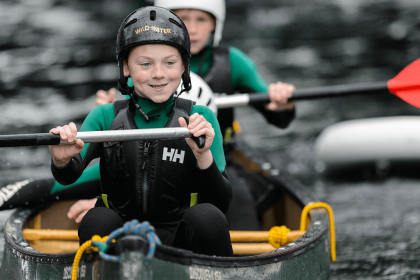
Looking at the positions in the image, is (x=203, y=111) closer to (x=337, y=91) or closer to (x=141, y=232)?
(x=141, y=232)

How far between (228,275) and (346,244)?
276cm

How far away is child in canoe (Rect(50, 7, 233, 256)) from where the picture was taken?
8.07 ft

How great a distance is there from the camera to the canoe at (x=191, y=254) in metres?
2.29

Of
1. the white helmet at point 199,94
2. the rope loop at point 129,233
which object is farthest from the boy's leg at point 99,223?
the white helmet at point 199,94

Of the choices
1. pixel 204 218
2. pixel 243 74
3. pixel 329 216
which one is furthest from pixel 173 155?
pixel 243 74

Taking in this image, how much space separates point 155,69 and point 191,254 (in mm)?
782

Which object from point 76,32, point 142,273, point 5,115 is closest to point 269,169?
point 142,273

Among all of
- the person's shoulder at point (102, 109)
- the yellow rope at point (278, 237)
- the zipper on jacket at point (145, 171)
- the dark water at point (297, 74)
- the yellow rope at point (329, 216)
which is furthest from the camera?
the dark water at point (297, 74)

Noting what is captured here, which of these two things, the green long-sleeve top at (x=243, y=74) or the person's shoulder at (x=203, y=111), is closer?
the person's shoulder at (x=203, y=111)

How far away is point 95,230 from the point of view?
8.00ft

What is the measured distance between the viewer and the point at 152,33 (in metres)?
2.48

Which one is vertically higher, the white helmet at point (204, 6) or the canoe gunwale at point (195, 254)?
the white helmet at point (204, 6)

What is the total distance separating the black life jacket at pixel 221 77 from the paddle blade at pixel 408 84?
115cm

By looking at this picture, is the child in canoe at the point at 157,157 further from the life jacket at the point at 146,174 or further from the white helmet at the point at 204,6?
the white helmet at the point at 204,6
